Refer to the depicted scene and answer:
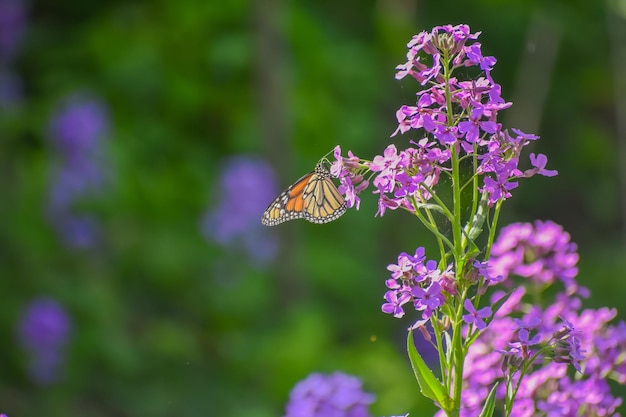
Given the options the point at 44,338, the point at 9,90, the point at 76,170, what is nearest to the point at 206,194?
the point at 76,170

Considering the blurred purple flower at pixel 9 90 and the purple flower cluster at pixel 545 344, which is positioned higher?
the blurred purple flower at pixel 9 90

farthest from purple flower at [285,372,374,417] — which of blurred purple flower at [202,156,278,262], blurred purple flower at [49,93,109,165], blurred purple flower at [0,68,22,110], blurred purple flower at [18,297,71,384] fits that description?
blurred purple flower at [0,68,22,110]

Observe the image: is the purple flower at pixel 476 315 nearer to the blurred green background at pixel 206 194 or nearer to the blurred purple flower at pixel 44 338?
the blurred green background at pixel 206 194

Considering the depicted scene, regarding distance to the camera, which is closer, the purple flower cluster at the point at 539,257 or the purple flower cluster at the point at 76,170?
the purple flower cluster at the point at 539,257

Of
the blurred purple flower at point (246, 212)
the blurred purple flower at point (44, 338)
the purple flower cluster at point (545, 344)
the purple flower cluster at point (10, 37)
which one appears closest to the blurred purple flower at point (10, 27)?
the purple flower cluster at point (10, 37)

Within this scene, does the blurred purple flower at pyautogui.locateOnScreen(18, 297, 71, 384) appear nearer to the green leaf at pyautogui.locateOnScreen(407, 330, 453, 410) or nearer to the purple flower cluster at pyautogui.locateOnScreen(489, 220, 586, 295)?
the purple flower cluster at pyautogui.locateOnScreen(489, 220, 586, 295)

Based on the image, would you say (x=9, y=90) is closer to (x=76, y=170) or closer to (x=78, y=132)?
(x=78, y=132)
